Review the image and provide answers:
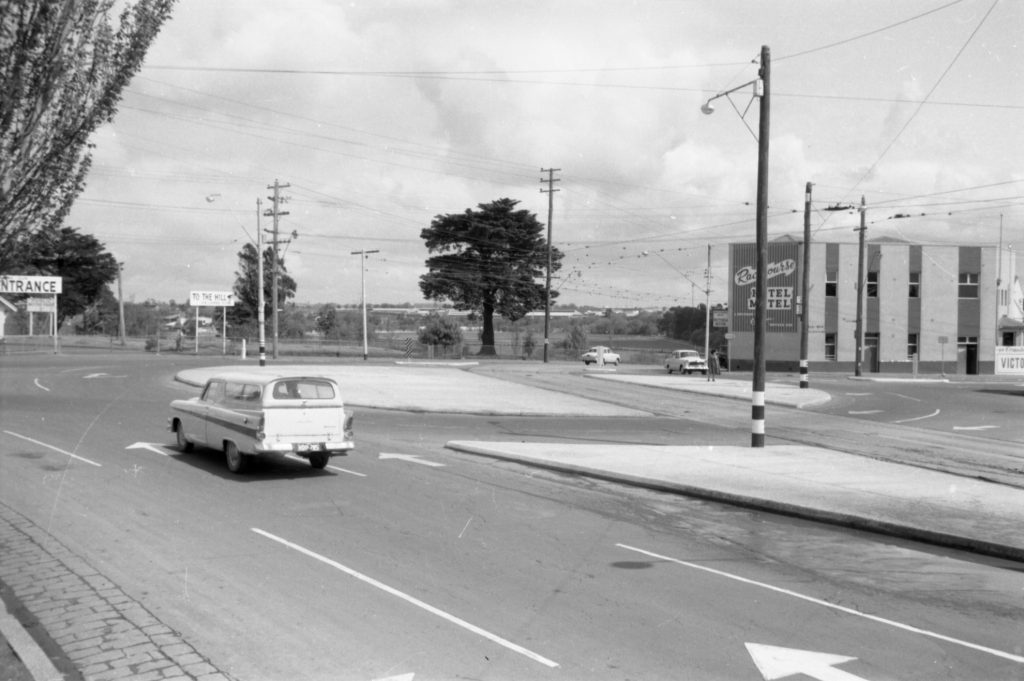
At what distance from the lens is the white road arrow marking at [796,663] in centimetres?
587

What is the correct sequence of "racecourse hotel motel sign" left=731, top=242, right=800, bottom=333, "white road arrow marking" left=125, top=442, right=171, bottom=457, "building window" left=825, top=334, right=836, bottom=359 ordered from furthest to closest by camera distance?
"racecourse hotel motel sign" left=731, top=242, right=800, bottom=333 → "building window" left=825, top=334, right=836, bottom=359 → "white road arrow marking" left=125, top=442, right=171, bottom=457

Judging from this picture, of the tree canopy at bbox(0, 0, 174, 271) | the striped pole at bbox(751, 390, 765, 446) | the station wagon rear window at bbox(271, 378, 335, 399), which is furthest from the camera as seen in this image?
the striped pole at bbox(751, 390, 765, 446)

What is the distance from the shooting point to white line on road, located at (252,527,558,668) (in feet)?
20.3

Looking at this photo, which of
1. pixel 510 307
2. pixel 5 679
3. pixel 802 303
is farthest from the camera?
pixel 510 307

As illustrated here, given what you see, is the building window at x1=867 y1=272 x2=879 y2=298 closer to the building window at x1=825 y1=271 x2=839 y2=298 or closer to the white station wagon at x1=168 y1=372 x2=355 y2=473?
the building window at x1=825 y1=271 x2=839 y2=298

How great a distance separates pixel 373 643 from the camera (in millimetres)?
6332

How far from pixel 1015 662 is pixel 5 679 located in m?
6.98

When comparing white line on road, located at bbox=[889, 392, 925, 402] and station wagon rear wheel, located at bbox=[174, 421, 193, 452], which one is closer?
station wagon rear wheel, located at bbox=[174, 421, 193, 452]

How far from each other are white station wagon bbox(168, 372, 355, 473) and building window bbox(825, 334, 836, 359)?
57.3 metres

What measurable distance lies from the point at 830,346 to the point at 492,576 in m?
62.5

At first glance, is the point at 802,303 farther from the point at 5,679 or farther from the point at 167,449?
the point at 5,679

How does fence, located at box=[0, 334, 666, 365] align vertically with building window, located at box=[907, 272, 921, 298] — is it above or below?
below

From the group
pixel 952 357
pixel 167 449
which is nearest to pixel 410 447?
pixel 167 449

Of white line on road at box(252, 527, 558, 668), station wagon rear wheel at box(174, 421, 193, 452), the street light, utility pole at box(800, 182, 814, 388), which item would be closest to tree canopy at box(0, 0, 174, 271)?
white line on road at box(252, 527, 558, 668)
